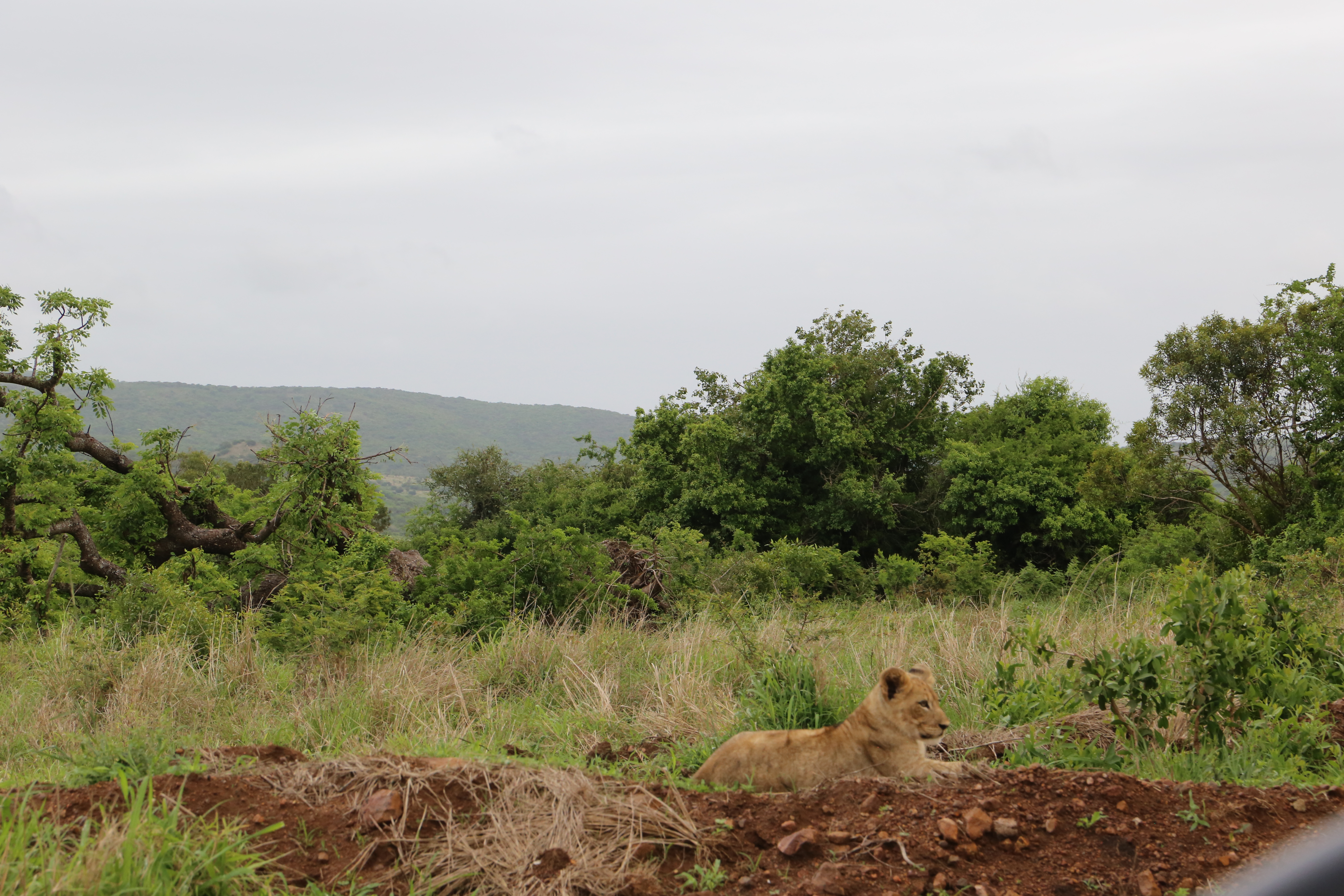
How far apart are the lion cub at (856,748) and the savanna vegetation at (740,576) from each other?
28.3 inches

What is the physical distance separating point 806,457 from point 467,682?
19.4m

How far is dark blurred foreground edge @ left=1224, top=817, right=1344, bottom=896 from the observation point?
2.89 feet

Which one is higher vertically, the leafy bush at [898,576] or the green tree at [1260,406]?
the green tree at [1260,406]

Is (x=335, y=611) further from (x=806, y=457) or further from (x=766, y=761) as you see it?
(x=806, y=457)

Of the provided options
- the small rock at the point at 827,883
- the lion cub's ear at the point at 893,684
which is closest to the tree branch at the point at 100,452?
the lion cub's ear at the point at 893,684

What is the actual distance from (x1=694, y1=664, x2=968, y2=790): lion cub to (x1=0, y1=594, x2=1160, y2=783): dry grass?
1161mm

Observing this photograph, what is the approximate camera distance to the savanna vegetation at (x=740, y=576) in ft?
16.6

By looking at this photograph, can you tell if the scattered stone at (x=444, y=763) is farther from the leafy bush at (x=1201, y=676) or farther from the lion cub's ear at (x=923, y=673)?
the leafy bush at (x=1201, y=676)

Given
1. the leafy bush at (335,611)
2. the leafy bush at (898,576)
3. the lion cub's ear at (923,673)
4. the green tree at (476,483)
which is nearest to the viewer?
the lion cub's ear at (923,673)

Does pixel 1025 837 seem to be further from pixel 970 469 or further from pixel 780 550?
pixel 970 469

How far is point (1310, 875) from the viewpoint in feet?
2.94

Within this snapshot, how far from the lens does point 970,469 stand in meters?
25.4

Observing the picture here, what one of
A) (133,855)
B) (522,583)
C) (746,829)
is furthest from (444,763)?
(522,583)

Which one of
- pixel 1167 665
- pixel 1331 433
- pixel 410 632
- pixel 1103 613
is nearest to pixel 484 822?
pixel 1167 665
